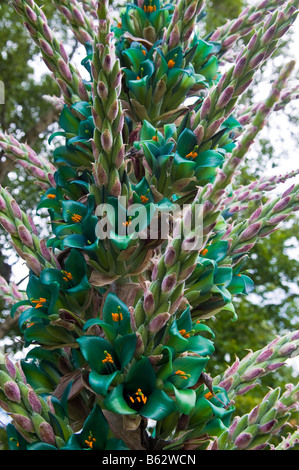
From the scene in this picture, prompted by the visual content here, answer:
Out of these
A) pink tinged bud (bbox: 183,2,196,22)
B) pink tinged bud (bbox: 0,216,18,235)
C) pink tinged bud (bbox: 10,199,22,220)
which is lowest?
pink tinged bud (bbox: 0,216,18,235)

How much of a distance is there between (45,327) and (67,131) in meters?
0.78

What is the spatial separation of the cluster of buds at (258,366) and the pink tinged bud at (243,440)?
0.22 metres

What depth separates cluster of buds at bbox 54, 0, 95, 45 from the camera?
1869mm

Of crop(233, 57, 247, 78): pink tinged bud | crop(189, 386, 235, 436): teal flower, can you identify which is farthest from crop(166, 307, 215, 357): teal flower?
crop(233, 57, 247, 78): pink tinged bud

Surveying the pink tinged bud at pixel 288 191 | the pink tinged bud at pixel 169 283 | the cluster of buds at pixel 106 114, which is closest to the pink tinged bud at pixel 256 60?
the cluster of buds at pixel 106 114

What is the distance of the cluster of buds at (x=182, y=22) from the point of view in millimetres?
1587

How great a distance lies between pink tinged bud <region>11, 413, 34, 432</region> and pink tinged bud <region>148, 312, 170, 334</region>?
38 cm

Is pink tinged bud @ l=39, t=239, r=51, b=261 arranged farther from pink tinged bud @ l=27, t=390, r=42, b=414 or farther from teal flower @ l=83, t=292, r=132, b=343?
pink tinged bud @ l=27, t=390, r=42, b=414

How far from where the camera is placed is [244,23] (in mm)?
2033

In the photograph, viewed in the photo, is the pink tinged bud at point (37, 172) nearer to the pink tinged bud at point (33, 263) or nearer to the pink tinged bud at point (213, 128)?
the pink tinged bud at point (33, 263)

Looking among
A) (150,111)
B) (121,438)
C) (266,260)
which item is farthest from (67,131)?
(266,260)

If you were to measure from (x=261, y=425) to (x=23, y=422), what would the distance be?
0.66 meters

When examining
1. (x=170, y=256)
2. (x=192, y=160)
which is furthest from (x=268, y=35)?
(x=170, y=256)

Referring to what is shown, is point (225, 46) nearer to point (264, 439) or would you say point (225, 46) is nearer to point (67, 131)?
point (67, 131)
